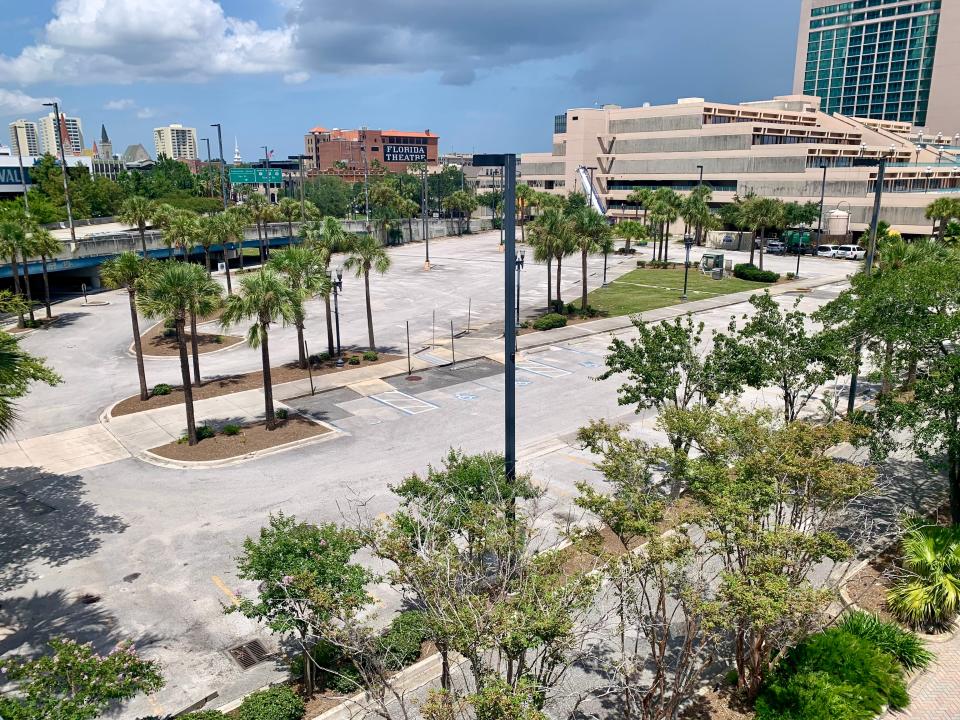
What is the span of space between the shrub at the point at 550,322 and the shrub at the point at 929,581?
30568 mm

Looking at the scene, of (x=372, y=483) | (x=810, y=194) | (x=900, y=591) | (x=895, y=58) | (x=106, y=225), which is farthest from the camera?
(x=895, y=58)

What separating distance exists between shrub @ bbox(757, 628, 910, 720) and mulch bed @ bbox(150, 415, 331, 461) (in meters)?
19.7

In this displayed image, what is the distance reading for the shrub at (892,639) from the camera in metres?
14.2

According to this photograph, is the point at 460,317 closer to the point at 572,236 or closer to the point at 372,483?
the point at 572,236

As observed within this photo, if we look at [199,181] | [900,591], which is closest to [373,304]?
[900,591]

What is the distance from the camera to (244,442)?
27.3m

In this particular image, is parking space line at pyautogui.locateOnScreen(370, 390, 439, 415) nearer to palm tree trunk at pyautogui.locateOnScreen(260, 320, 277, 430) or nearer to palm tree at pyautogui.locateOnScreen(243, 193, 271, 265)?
palm tree trunk at pyautogui.locateOnScreen(260, 320, 277, 430)

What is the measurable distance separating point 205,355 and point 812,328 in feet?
123

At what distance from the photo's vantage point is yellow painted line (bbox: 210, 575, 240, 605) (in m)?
17.3

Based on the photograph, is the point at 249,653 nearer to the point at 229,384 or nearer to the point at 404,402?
the point at 404,402

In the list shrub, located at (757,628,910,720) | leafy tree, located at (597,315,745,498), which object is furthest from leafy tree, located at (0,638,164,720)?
leafy tree, located at (597,315,745,498)

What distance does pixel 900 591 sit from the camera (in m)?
16.0

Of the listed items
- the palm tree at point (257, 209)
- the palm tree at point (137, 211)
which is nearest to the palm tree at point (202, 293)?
the palm tree at point (137, 211)

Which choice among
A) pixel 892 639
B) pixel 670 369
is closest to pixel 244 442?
pixel 670 369
